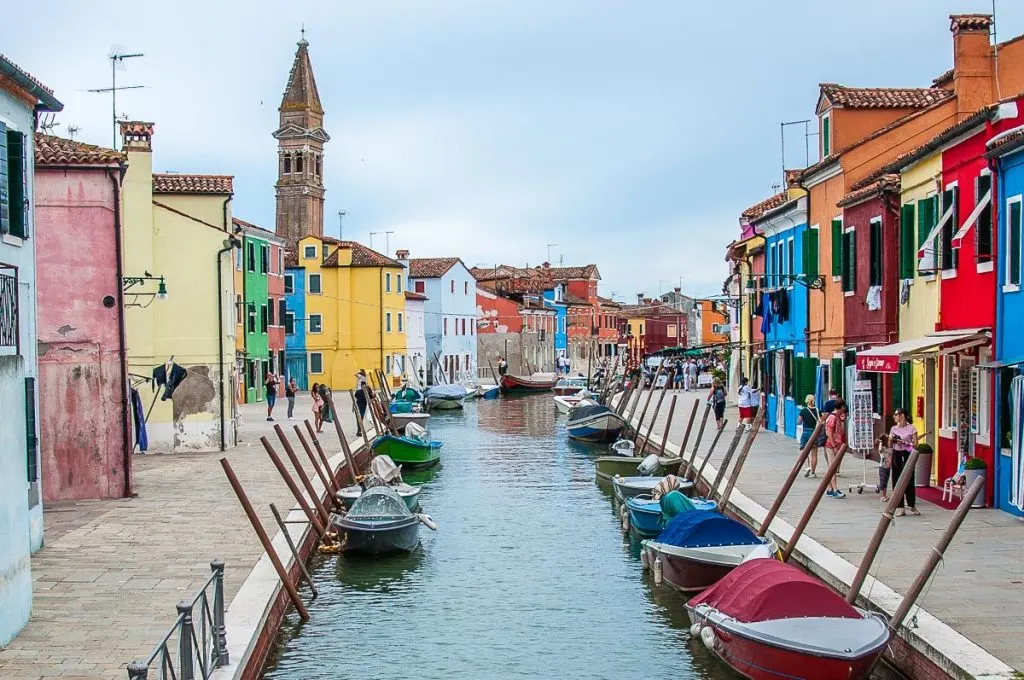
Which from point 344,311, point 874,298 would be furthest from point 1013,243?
point 344,311

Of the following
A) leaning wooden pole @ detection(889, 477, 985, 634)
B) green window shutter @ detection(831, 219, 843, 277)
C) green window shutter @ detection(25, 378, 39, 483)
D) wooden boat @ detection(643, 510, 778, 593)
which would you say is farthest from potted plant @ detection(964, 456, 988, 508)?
green window shutter @ detection(25, 378, 39, 483)

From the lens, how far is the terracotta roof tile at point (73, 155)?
72.8 ft

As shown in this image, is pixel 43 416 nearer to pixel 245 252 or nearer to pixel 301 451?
pixel 301 451


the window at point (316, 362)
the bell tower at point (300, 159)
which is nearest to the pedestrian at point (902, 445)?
the window at point (316, 362)

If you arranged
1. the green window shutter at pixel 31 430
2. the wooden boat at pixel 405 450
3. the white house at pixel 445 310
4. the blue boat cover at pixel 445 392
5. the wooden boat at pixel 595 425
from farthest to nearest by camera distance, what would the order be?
the white house at pixel 445 310
the blue boat cover at pixel 445 392
the wooden boat at pixel 595 425
the wooden boat at pixel 405 450
the green window shutter at pixel 31 430

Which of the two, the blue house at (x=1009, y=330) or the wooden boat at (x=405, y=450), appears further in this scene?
the wooden boat at (x=405, y=450)

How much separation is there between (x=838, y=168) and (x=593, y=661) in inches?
676

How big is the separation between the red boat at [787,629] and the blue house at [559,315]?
89.9 m

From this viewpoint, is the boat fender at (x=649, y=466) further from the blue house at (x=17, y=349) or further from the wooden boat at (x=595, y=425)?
the blue house at (x=17, y=349)

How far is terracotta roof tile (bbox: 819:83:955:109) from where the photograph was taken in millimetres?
29703

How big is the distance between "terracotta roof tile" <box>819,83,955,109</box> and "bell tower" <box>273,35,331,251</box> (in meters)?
69.5

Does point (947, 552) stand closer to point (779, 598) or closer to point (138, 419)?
point (779, 598)

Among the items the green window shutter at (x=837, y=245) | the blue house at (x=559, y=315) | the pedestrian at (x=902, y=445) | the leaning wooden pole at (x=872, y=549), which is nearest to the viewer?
the leaning wooden pole at (x=872, y=549)

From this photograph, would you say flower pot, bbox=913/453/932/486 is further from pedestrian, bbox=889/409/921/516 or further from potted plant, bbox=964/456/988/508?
potted plant, bbox=964/456/988/508
